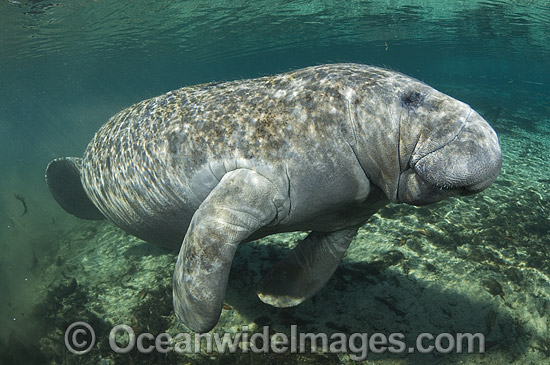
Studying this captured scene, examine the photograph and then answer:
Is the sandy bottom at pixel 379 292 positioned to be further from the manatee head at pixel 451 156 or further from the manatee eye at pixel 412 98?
the manatee eye at pixel 412 98

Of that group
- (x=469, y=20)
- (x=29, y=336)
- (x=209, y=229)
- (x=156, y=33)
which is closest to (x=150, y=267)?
(x=29, y=336)

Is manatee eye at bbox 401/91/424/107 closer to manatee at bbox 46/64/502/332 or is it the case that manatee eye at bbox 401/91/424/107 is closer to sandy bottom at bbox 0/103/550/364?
manatee at bbox 46/64/502/332

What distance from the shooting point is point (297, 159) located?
254 cm

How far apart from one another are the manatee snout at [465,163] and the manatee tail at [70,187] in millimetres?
4975

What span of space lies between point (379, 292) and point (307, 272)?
95cm

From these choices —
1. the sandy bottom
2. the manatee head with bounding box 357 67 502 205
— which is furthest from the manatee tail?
the manatee head with bounding box 357 67 502 205

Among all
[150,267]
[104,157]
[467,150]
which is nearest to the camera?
[467,150]

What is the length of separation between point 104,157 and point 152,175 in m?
1.05

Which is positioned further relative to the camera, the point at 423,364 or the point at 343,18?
the point at 343,18

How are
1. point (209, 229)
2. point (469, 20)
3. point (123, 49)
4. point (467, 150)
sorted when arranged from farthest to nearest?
point (123, 49) → point (469, 20) → point (209, 229) → point (467, 150)

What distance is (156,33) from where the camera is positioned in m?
24.7

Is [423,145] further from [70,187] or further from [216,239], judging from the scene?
[70,187]

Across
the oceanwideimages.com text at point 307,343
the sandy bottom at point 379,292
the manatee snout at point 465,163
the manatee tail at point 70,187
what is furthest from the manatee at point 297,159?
the manatee tail at point 70,187

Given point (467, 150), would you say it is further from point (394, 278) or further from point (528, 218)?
point (528, 218)
